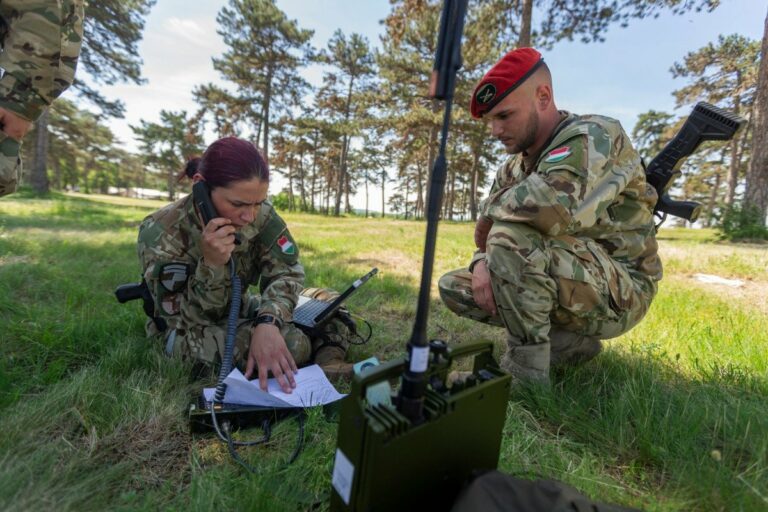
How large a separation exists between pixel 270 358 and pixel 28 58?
1569 mm

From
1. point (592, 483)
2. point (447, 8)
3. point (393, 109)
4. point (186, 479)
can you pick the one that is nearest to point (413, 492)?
point (592, 483)

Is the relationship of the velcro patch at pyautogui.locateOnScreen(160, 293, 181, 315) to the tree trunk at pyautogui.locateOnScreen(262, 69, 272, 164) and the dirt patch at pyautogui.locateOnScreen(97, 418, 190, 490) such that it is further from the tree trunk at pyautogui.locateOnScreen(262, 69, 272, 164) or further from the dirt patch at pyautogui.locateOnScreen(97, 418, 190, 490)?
the tree trunk at pyautogui.locateOnScreen(262, 69, 272, 164)

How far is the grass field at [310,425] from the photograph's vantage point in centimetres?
107

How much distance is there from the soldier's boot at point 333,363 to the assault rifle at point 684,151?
210 centimetres

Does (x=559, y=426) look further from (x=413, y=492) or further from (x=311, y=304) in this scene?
(x=311, y=304)

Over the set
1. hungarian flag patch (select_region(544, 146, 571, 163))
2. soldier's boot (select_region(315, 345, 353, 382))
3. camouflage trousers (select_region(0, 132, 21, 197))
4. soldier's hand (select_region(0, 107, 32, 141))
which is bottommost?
soldier's boot (select_region(315, 345, 353, 382))

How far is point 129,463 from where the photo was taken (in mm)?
1193

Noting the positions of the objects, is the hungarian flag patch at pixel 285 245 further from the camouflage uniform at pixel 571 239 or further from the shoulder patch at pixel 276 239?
the camouflage uniform at pixel 571 239

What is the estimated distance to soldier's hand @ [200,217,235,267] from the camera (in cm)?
178

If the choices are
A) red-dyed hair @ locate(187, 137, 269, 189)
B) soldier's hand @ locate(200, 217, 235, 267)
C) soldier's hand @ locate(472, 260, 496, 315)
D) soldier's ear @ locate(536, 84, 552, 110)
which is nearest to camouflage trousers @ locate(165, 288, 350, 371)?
soldier's hand @ locate(200, 217, 235, 267)

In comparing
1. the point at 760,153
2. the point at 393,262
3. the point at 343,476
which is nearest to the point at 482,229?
the point at 343,476

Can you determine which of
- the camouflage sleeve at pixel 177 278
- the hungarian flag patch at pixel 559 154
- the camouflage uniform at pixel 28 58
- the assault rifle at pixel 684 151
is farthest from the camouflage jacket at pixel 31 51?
the assault rifle at pixel 684 151

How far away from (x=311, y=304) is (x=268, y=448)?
1.18 metres

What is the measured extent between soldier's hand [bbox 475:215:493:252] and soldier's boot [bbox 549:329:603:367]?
0.62 meters
